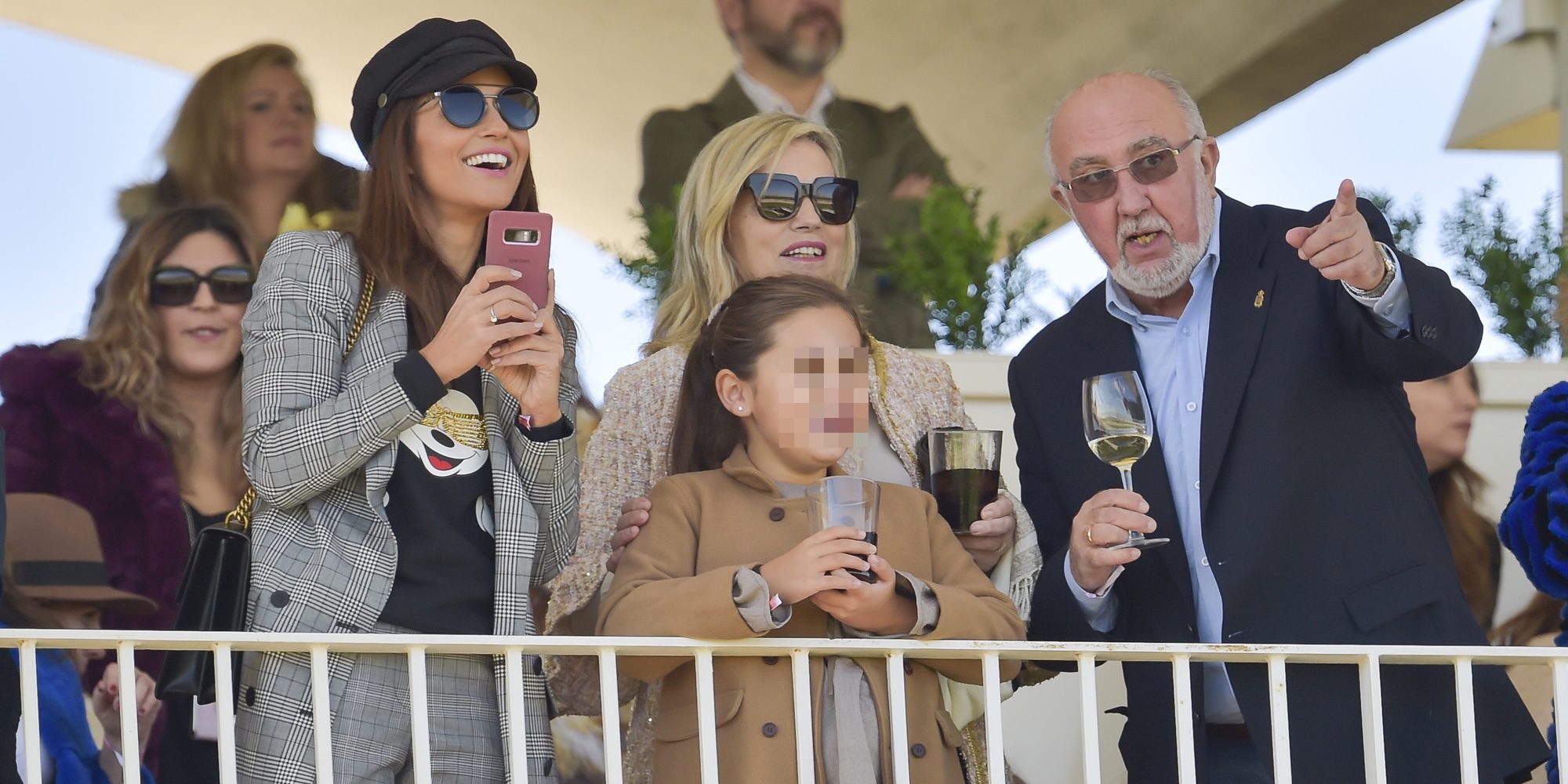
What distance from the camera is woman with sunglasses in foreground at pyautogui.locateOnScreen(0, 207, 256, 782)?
4.65 metres

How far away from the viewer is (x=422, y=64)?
309 centimetres

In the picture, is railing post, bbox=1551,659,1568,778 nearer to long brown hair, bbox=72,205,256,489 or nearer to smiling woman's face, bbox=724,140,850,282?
smiling woman's face, bbox=724,140,850,282

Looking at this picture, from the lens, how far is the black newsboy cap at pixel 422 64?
308cm

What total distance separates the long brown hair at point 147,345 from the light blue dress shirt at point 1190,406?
259 cm

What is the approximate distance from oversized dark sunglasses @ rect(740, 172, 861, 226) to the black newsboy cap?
71 centimetres

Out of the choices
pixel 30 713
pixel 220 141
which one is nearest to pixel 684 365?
pixel 30 713

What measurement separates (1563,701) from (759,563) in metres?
1.29

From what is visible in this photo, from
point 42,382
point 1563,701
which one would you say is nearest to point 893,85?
point 42,382

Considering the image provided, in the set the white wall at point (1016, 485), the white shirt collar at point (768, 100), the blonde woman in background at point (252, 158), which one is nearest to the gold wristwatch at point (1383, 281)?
the white wall at point (1016, 485)

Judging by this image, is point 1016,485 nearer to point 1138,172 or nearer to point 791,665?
point 1138,172

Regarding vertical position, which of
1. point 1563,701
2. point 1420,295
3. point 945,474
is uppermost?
point 1420,295

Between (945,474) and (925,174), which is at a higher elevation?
(925,174)

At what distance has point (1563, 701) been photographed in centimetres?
298

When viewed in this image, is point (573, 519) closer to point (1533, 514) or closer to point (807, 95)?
point (1533, 514)
